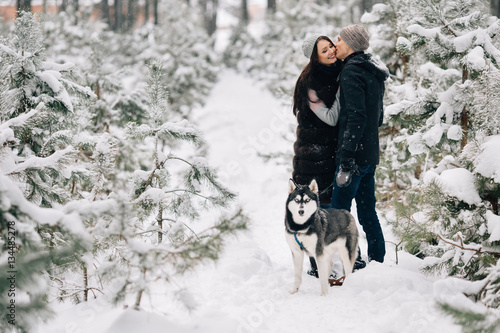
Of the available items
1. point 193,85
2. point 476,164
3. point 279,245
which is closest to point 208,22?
point 193,85

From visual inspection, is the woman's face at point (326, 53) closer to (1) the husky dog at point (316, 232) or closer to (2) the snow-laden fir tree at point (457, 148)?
(2) the snow-laden fir tree at point (457, 148)

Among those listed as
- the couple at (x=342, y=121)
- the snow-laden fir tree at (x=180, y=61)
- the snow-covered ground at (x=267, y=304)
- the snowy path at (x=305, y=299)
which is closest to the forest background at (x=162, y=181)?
the snow-covered ground at (x=267, y=304)

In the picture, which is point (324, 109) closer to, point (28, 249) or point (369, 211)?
point (369, 211)

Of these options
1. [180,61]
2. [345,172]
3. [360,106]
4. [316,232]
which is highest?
[360,106]

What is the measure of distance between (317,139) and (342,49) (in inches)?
39.4

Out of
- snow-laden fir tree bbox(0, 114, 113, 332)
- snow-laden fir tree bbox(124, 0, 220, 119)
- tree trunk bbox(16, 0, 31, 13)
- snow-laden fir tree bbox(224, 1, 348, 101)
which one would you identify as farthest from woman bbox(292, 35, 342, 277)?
snow-laden fir tree bbox(224, 1, 348, 101)

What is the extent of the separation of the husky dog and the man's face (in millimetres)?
1399

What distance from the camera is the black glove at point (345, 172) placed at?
140 inches

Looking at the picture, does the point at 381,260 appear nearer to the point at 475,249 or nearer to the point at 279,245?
the point at 475,249

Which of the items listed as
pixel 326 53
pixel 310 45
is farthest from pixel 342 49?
pixel 310 45

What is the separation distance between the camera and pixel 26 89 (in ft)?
13.1

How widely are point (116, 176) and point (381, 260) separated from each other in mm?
3052

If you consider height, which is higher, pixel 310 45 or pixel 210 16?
pixel 210 16

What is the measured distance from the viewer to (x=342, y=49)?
379cm
